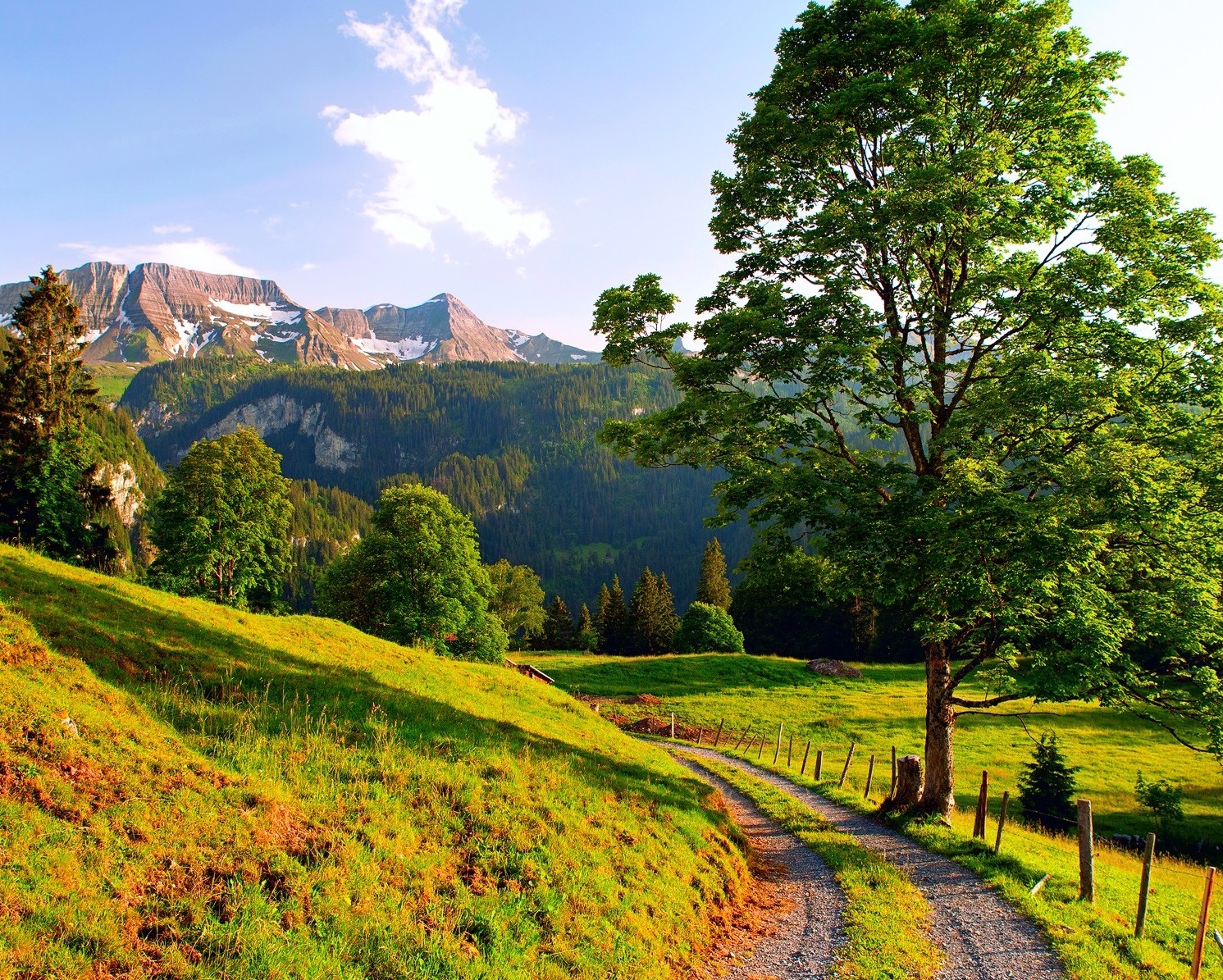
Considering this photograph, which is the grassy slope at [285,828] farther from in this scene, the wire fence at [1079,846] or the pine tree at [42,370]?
the pine tree at [42,370]

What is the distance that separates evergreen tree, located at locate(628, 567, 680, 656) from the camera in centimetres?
10912

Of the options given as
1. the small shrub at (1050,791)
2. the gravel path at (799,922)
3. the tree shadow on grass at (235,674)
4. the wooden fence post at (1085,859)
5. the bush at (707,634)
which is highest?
the tree shadow on grass at (235,674)

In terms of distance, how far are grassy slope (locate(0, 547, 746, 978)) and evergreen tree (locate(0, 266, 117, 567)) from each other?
32.0 metres

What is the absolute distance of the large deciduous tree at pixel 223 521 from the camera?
1821 inches

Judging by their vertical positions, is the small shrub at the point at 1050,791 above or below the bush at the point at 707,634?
above

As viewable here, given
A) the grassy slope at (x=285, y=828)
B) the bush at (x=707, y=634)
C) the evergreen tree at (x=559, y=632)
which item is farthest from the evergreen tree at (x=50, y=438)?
the evergreen tree at (x=559, y=632)

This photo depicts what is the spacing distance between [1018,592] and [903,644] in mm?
92057

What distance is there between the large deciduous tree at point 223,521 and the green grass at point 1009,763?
29.9 meters

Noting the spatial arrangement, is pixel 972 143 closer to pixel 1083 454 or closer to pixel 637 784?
pixel 1083 454

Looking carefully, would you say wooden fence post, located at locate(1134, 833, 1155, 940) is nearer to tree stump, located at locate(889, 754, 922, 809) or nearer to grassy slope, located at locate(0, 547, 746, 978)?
tree stump, located at locate(889, 754, 922, 809)

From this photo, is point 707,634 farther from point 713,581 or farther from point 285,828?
point 285,828

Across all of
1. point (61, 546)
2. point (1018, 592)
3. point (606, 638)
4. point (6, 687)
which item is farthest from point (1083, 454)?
point (606, 638)

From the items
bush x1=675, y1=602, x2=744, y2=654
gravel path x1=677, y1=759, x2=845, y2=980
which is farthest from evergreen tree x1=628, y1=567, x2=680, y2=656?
gravel path x1=677, y1=759, x2=845, y2=980

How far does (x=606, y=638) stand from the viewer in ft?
375
